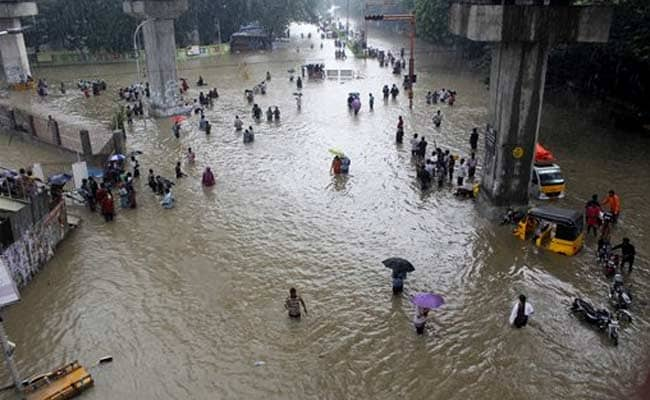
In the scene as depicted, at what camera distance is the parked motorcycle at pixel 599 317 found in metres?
12.9

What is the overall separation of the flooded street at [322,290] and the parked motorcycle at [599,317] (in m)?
0.24

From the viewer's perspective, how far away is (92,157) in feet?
82.9

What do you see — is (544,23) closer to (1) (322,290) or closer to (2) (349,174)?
(2) (349,174)

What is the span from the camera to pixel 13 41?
45.1 metres

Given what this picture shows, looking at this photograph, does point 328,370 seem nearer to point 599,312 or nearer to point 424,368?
point 424,368

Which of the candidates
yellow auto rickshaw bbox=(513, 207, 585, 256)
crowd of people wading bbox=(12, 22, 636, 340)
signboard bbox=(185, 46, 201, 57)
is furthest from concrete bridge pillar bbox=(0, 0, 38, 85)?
yellow auto rickshaw bbox=(513, 207, 585, 256)

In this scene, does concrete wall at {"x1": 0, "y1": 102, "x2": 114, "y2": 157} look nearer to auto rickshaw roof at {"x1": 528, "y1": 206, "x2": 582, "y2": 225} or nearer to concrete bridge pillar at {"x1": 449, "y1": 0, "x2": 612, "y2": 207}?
concrete bridge pillar at {"x1": 449, "y1": 0, "x2": 612, "y2": 207}

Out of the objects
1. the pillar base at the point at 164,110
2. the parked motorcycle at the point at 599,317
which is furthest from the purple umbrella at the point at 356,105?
the parked motorcycle at the point at 599,317

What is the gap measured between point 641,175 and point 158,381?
68.9 ft

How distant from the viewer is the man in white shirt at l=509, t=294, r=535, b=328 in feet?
43.5

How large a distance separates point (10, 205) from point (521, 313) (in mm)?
14547

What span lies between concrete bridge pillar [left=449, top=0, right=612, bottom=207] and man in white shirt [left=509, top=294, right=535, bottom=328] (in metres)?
6.87

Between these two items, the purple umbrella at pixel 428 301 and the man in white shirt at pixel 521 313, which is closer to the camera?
the purple umbrella at pixel 428 301

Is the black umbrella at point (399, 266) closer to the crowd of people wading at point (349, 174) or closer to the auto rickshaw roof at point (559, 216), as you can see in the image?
the crowd of people wading at point (349, 174)
